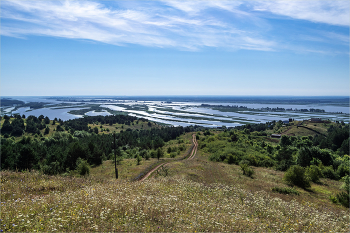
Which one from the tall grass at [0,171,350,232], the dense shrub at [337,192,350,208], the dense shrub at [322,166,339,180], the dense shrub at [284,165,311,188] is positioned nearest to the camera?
the tall grass at [0,171,350,232]

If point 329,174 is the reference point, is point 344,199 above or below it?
above

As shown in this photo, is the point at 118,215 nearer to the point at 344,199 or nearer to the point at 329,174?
the point at 344,199

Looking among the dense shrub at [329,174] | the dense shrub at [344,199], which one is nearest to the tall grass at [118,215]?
the dense shrub at [344,199]

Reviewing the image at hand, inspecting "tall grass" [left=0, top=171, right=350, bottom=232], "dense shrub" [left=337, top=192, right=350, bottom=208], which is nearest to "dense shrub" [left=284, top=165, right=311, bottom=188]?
"dense shrub" [left=337, top=192, right=350, bottom=208]

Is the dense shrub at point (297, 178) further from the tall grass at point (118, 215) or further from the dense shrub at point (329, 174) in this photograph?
the tall grass at point (118, 215)

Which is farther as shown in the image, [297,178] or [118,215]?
[297,178]

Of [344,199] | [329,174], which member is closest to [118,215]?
[344,199]

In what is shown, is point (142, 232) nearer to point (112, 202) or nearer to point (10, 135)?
point (112, 202)

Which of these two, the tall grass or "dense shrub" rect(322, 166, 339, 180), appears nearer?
the tall grass

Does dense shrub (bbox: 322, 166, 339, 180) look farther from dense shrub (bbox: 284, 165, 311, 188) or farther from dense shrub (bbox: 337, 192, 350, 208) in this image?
dense shrub (bbox: 337, 192, 350, 208)

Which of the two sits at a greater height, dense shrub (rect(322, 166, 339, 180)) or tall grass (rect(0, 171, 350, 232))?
tall grass (rect(0, 171, 350, 232))

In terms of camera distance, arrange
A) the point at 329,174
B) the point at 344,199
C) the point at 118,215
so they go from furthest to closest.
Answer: the point at 329,174 → the point at 344,199 → the point at 118,215

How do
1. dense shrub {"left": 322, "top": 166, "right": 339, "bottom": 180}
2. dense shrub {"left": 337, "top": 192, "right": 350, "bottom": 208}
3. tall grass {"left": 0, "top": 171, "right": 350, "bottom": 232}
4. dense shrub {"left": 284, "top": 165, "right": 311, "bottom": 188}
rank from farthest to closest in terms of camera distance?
dense shrub {"left": 322, "top": 166, "right": 339, "bottom": 180} < dense shrub {"left": 284, "top": 165, "right": 311, "bottom": 188} < dense shrub {"left": 337, "top": 192, "right": 350, "bottom": 208} < tall grass {"left": 0, "top": 171, "right": 350, "bottom": 232}

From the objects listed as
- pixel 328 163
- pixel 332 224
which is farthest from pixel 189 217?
pixel 328 163
